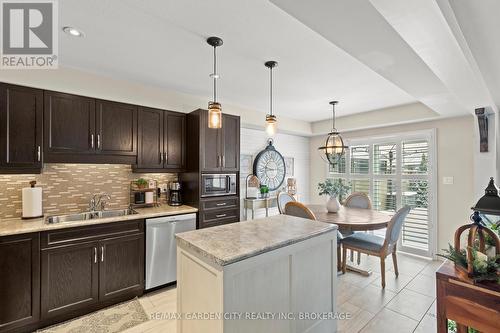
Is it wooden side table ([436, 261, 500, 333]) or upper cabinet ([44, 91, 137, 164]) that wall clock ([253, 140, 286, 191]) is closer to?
upper cabinet ([44, 91, 137, 164])

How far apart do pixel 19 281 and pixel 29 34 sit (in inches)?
84.0

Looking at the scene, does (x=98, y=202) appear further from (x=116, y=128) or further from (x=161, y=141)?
(x=161, y=141)

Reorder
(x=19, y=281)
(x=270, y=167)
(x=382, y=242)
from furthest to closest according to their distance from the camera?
(x=270, y=167)
(x=382, y=242)
(x=19, y=281)

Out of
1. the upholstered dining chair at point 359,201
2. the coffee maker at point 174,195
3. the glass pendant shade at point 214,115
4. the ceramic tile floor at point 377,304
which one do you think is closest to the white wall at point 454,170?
the ceramic tile floor at point 377,304

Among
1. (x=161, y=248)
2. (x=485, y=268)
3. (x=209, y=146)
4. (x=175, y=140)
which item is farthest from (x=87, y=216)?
(x=485, y=268)

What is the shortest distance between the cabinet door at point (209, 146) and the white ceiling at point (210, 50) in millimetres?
541

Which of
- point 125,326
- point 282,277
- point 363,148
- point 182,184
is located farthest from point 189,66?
point 363,148

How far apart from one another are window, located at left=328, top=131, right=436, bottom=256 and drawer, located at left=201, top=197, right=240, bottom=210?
2.86 m

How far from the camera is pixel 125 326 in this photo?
2.18 m

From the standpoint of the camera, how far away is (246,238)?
164cm

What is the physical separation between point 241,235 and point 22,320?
7.06ft

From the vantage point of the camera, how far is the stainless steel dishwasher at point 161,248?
2.72 meters

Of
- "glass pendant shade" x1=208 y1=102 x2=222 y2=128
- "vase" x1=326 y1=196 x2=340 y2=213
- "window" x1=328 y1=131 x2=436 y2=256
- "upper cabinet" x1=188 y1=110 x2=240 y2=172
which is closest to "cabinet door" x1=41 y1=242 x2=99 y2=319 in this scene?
"upper cabinet" x1=188 y1=110 x2=240 y2=172

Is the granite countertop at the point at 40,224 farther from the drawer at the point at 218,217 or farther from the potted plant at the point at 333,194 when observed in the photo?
the potted plant at the point at 333,194
